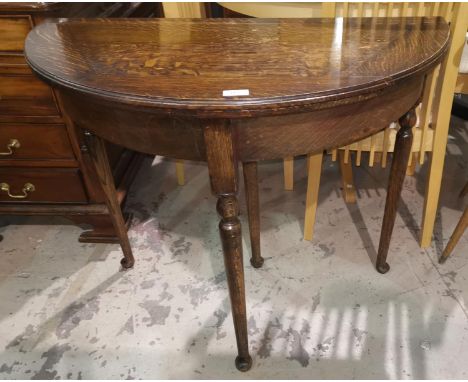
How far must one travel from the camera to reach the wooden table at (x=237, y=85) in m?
0.77

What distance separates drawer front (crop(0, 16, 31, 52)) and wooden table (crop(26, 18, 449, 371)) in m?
0.17

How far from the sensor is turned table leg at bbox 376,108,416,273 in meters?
1.09

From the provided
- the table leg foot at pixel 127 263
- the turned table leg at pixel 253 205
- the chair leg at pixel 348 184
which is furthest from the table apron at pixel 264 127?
the chair leg at pixel 348 184

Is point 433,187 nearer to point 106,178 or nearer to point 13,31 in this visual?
point 106,178

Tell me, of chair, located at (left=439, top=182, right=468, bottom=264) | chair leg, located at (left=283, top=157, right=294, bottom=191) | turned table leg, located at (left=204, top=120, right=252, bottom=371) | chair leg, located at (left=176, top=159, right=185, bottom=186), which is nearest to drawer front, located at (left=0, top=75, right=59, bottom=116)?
chair leg, located at (left=176, top=159, right=185, bottom=186)

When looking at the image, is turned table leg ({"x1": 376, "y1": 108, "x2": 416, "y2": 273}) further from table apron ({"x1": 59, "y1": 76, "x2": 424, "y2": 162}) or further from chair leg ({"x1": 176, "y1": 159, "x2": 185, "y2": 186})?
chair leg ({"x1": 176, "y1": 159, "x2": 185, "y2": 186})

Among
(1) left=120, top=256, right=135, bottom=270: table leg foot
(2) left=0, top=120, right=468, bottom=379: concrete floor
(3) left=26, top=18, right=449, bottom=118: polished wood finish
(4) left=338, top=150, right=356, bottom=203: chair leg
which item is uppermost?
(3) left=26, top=18, right=449, bottom=118: polished wood finish

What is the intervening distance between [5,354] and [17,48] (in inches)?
34.1

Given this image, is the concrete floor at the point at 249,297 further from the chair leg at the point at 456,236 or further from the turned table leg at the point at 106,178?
the turned table leg at the point at 106,178

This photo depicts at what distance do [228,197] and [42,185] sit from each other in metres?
0.92

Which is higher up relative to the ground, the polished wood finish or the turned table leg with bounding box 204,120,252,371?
the polished wood finish

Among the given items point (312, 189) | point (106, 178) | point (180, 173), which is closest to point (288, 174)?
point (312, 189)

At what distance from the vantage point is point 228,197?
0.88m

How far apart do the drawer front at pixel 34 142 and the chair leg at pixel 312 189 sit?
0.77 metres
